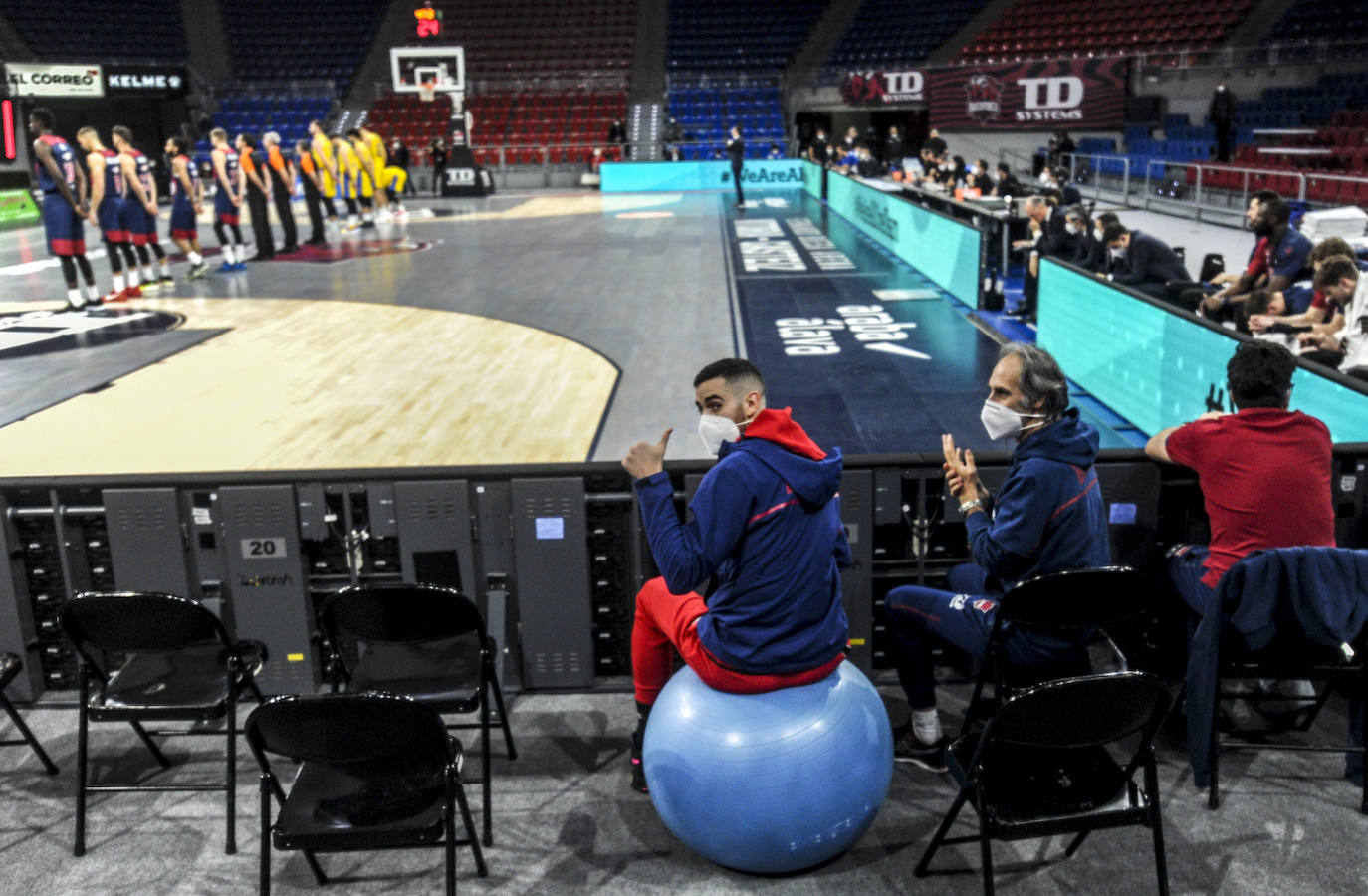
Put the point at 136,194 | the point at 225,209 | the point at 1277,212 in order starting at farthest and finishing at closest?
the point at 225,209 < the point at 136,194 < the point at 1277,212

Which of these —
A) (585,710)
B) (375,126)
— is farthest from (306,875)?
(375,126)

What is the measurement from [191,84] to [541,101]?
9.50 m

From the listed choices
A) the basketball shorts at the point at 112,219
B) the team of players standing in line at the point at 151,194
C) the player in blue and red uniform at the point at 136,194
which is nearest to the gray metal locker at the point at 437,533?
the team of players standing in line at the point at 151,194

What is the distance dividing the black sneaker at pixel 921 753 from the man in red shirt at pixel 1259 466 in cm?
104

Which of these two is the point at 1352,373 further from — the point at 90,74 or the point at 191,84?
the point at 191,84

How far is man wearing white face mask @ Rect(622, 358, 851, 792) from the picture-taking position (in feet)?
9.84

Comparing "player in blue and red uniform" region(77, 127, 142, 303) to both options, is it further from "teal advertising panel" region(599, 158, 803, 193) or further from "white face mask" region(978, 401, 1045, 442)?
"teal advertising panel" region(599, 158, 803, 193)

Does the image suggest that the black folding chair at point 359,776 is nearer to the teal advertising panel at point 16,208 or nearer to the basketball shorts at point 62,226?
the basketball shorts at point 62,226

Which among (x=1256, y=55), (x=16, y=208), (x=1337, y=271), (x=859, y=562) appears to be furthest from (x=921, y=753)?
(x=1256, y=55)

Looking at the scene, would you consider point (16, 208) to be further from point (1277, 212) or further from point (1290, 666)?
point (1290, 666)

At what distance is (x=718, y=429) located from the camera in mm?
3109

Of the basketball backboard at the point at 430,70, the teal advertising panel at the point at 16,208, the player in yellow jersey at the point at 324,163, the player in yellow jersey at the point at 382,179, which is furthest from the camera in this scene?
the basketball backboard at the point at 430,70

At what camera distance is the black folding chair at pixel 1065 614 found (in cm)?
333

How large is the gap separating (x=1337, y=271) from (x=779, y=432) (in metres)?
4.67
